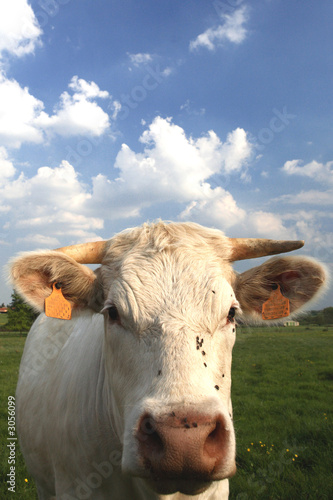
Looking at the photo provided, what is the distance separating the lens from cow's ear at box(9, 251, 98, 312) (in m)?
2.94

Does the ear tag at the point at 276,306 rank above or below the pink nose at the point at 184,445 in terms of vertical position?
above

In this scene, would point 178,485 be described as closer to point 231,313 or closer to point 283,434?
point 231,313

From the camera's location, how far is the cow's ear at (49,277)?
2936 millimetres

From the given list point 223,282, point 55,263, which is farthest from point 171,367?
point 55,263

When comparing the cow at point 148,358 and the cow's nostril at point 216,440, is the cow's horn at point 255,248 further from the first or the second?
the cow's nostril at point 216,440

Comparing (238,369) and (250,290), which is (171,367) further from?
(238,369)

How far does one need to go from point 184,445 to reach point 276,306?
6.33 feet

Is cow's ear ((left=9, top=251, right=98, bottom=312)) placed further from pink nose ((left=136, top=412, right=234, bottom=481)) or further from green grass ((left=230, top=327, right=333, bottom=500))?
green grass ((left=230, top=327, right=333, bottom=500))

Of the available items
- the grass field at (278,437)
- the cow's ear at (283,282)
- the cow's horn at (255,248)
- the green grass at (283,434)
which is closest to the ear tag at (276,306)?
the cow's ear at (283,282)

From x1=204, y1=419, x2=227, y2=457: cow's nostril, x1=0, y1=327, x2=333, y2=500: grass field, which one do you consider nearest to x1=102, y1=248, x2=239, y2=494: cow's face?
x1=204, y1=419, x2=227, y2=457: cow's nostril

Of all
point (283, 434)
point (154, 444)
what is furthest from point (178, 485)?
point (283, 434)

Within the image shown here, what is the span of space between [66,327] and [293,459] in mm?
4063

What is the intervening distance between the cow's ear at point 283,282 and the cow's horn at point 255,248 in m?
0.16

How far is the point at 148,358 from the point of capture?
216cm
